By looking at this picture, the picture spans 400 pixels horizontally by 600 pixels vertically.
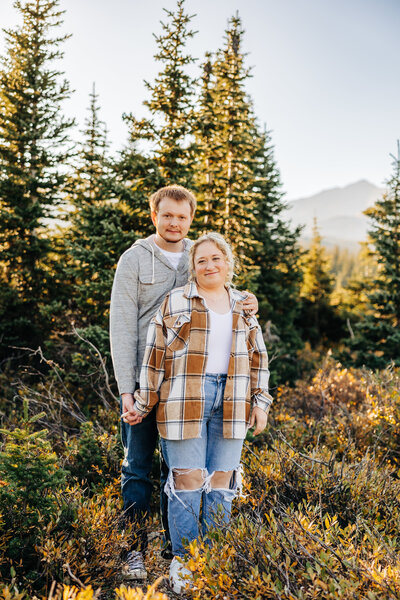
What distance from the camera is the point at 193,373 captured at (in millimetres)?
2727

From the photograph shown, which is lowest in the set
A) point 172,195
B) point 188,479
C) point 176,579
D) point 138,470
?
point 176,579

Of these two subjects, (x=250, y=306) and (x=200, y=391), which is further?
(x=250, y=306)

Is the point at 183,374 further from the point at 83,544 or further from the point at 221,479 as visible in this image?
the point at 83,544

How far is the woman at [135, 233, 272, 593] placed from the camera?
8.88ft

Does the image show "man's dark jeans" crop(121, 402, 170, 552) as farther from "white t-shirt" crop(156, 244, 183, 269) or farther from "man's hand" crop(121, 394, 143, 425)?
"white t-shirt" crop(156, 244, 183, 269)

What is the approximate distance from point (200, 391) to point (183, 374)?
16cm

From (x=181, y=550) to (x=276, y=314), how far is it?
42.4 feet

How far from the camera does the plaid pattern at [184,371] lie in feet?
8.87

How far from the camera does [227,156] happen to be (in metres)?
12.0

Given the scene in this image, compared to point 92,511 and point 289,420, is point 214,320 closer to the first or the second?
point 92,511

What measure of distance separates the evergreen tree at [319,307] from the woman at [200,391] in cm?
1752

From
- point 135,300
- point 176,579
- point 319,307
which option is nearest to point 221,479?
point 176,579

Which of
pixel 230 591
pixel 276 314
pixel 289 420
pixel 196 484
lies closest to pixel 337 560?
pixel 230 591

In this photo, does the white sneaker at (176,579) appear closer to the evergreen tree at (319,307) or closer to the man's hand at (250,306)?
the man's hand at (250,306)
